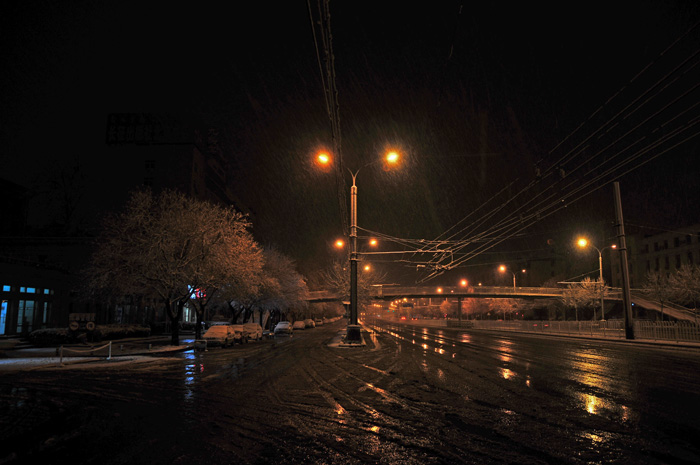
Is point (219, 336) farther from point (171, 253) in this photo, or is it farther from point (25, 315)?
point (25, 315)

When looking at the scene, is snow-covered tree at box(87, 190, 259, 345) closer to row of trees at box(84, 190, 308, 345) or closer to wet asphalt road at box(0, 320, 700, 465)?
row of trees at box(84, 190, 308, 345)

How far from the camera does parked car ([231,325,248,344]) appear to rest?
33281mm

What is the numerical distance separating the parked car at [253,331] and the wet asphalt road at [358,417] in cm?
2192

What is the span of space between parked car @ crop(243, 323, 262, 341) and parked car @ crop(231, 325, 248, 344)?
457 mm

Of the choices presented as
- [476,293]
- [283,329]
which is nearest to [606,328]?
[283,329]

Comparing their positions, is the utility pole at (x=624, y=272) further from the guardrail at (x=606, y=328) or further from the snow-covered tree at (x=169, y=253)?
the snow-covered tree at (x=169, y=253)

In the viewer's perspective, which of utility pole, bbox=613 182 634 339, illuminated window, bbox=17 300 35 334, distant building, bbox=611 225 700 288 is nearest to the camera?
utility pole, bbox=613 182 634 339

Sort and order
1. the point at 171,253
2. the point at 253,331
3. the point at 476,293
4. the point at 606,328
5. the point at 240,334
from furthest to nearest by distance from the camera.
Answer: the point at 476,293 < the point at 606,328 < the point at 253,331 < the point at 240,334 < the point at 171,253

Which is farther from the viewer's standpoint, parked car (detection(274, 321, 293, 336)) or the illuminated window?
parked car (detection(274, 321, 293, 336))

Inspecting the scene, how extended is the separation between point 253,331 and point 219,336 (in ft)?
23.0

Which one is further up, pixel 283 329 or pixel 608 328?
pixel 608 328

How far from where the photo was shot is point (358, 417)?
7.82 meters

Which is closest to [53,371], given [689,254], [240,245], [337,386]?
[337,386]

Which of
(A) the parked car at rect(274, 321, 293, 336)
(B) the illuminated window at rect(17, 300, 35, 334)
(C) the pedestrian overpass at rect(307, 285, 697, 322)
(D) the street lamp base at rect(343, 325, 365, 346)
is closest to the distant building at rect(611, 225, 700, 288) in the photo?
(C) the pedestrian overpass at rect(307, 285, 697, 322)
